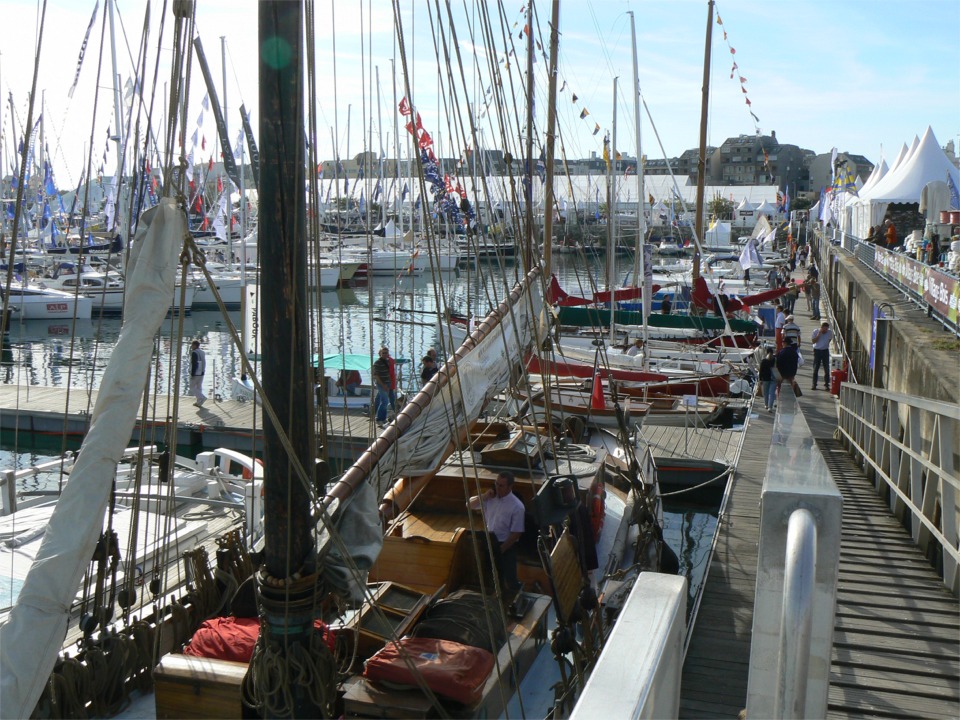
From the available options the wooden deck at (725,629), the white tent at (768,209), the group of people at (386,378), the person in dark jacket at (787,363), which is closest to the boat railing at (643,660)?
the wooden deck at (725,629)

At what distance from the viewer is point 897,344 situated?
13875 millimetres

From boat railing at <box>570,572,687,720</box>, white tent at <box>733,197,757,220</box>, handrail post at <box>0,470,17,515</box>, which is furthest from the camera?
white tent at <box>733,197,757,220</box>

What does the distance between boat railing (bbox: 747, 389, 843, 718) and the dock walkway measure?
39.3 inches

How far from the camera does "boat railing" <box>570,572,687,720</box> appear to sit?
5.39 feet

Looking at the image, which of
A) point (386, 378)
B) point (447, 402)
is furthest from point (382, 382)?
point (447, 402)

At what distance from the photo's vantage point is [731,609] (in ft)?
25.3

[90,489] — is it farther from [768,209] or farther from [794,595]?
[768,209]

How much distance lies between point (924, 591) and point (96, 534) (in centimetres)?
549

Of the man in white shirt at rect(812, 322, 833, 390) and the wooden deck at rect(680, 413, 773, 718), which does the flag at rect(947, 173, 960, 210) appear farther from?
the wooden deck at rect(680, 413, 773, 718)

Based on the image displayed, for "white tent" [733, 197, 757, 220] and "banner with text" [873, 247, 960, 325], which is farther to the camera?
"white tent" [733, 197, 757, 220]

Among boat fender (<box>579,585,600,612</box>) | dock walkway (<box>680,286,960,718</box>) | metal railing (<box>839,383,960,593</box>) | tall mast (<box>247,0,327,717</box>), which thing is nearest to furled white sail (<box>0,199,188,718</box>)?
tall mast (<box>247,0,327,717</box>)

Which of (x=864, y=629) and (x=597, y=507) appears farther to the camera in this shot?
(x=597, y=507)

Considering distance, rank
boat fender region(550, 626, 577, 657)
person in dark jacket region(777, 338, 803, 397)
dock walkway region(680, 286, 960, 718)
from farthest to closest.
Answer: person in dark jacket region(777, 338, 803, 397) → boat fender region(550, 626, 577, 657) → dock walkway region(680, 286, 960, 718)

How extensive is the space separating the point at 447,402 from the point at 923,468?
483cm
